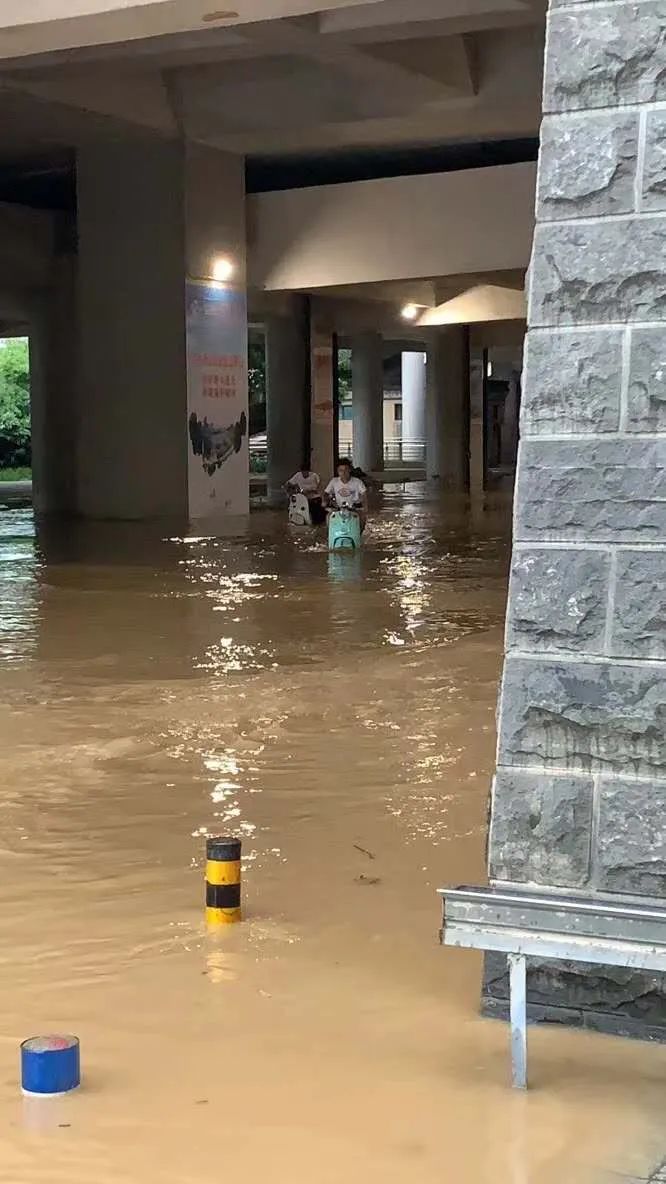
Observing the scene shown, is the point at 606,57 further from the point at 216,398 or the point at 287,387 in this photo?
the point at 287,387

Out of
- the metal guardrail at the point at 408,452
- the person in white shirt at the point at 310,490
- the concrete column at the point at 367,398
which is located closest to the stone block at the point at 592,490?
the person in white shirt at the point at 310,490

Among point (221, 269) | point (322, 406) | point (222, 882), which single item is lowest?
point (222, 882)

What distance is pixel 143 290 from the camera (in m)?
20.3

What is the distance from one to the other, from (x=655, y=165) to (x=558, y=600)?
943mm

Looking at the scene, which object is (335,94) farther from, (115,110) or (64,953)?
(64,953)

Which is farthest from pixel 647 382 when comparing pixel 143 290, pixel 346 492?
Answer: pixel 143 290

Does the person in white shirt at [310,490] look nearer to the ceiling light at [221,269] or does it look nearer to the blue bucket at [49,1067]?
the ceiling light at [221,269]

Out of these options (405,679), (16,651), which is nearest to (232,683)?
(405,679)

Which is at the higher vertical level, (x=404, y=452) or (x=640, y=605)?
(x=640, y=605)

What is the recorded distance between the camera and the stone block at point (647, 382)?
3008mm

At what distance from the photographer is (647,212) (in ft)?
9.87

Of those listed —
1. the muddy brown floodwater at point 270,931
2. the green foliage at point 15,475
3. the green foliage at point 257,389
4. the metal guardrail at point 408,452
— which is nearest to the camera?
the muddy brown floodwater at point 270,931

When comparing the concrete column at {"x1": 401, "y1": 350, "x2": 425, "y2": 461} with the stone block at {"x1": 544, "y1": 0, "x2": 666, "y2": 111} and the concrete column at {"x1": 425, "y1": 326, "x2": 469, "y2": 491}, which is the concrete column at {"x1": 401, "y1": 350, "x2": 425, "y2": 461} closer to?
the concrete column at {"x1": 425, "y1": 326, "x2": 469, "y2": 491}

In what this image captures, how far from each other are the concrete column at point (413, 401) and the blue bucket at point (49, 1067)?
1665 inches
